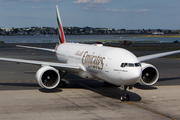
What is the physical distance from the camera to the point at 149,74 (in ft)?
72.9

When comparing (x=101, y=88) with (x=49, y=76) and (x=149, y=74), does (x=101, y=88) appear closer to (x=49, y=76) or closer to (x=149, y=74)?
(x=149, y=74)

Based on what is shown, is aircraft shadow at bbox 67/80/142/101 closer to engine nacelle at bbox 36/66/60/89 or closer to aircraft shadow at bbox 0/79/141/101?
aircraft shadow at bbox 0/79/141/101

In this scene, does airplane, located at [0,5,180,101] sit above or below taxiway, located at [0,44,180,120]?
above

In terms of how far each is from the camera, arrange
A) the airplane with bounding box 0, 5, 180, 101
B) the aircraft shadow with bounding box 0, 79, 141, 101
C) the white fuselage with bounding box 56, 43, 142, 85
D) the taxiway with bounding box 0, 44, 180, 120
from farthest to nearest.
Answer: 1. the aircraft shadow with bounding box 0, 79, 141, 101
2. the airplane with bounding box 0, 5, 180, 101
3. the white fuselage with bounding box 56, 43, 142, 85
4. the taxiway with bounding box 0, 44, 180, 120

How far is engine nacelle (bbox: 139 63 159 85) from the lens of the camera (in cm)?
2175

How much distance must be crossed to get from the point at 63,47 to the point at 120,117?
59.1ft

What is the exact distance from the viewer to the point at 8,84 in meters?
25.0

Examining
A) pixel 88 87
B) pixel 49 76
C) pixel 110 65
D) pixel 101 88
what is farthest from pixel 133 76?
pixel 88 87

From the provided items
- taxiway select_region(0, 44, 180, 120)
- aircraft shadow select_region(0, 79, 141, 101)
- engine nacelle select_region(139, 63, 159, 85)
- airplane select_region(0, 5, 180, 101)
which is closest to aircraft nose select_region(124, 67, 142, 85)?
airplane select_region(0, 5, 180, 101)

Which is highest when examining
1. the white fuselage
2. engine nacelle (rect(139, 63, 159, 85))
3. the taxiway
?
the white fuselage

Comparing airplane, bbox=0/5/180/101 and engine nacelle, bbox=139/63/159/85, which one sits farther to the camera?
engine nacelle, bbox=139/63/159/85

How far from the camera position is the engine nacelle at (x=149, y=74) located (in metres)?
21.8

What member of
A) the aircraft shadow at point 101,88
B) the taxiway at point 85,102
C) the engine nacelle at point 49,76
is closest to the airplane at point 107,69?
the engine nacelle at point 49,76

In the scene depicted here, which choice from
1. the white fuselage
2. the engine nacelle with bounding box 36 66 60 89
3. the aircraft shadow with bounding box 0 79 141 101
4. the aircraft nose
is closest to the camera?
the aircraft nose
